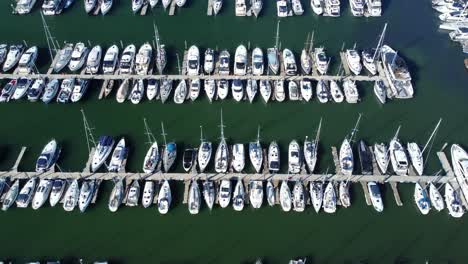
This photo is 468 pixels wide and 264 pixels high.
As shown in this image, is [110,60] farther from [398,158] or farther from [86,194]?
[398,158]

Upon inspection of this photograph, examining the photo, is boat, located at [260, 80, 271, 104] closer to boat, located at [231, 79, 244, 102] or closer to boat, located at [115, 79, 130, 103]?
boat, located at [231, 79, 244, 102]

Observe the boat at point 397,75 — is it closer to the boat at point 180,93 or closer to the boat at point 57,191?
the boat at point 180,93

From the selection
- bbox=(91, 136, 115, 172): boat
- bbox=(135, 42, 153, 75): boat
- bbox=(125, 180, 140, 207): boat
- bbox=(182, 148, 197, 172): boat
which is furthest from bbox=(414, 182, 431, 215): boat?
bbox=(135, 42, 153, 75): boat

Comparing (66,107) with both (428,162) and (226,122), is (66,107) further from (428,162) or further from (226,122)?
(428,162)

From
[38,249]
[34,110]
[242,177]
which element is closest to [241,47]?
[242,177]

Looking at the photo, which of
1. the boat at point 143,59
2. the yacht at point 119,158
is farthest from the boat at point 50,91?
the yacht at point 119,158

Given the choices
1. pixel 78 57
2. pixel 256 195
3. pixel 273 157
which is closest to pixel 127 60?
pixel 78 57
